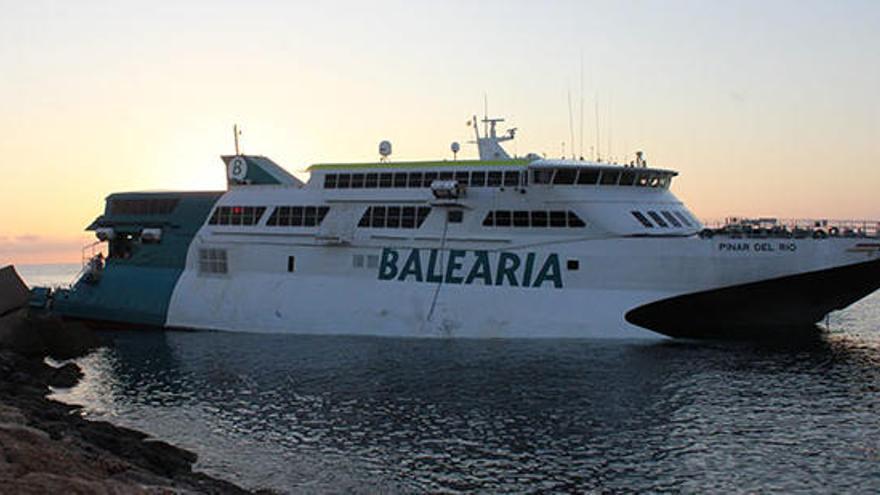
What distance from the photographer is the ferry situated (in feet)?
108

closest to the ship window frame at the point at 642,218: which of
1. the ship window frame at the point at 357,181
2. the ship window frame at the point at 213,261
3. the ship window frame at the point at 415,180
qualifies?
the ship window frame at the point at 415,180

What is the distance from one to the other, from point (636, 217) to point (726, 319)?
555 centimetres

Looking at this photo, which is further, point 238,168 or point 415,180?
point 238,168

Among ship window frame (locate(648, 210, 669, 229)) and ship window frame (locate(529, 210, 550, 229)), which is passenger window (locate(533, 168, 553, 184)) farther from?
ship window frame (locate(648, 210, 669, 229))

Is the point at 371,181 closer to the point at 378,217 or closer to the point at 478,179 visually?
the point at 378,217

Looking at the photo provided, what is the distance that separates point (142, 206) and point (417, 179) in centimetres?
1740

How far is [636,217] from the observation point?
34625 millimetres

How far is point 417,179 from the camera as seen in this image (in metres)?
38.0

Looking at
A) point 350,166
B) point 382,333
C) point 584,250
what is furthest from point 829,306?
point 350,166

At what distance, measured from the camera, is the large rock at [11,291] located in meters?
37.5

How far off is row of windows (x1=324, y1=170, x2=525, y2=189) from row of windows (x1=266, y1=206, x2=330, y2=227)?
1.31m

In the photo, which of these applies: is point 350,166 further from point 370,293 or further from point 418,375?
point 418,375

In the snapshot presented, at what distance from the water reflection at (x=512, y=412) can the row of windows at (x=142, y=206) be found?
11.7m

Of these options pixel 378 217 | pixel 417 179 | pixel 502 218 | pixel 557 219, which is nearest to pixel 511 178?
pixel 502 218
